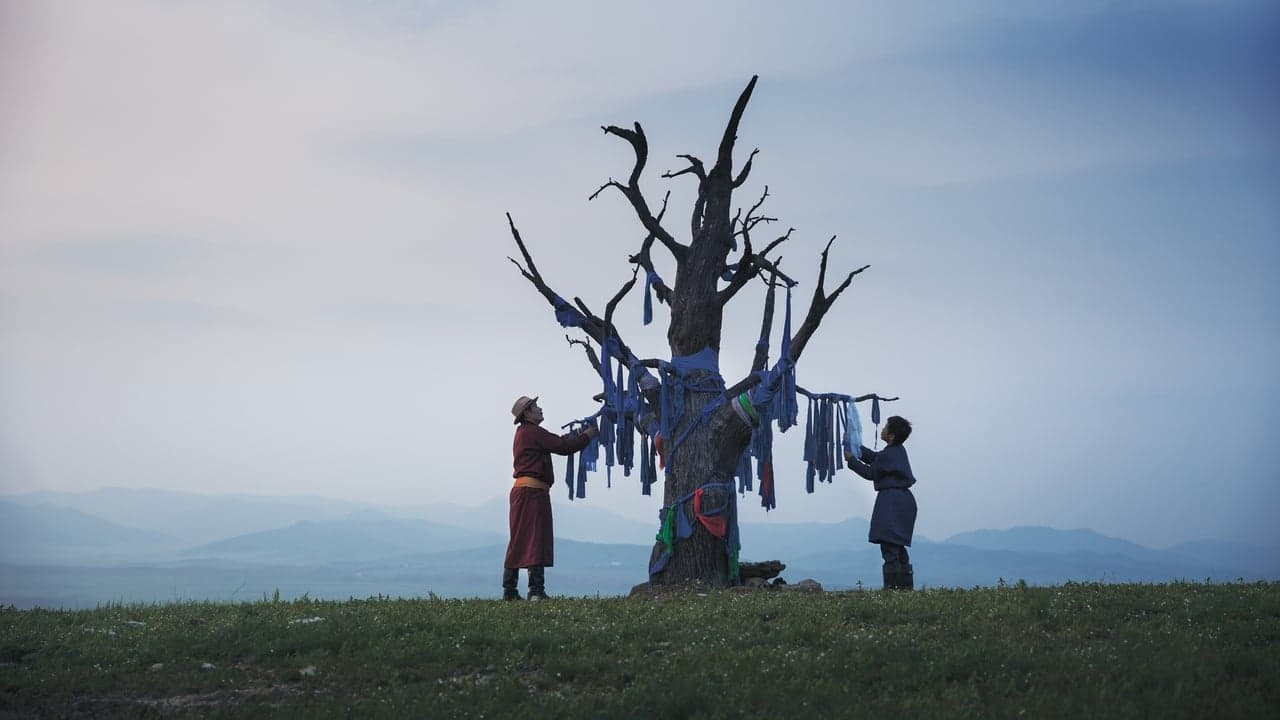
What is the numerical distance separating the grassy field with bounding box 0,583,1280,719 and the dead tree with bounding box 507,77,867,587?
3.66 meters

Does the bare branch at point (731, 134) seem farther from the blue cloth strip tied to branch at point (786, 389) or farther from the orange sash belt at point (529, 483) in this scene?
the orange sash belt at point (529, 483)

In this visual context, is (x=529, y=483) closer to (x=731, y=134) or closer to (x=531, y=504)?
Result: (x=531, y=504)

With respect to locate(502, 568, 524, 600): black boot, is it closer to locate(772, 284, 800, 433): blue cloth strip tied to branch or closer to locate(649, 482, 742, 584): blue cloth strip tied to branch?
locate(649, 482, 742, 584): blue cloth strip tied to branch

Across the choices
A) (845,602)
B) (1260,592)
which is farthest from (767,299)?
(1260,592)

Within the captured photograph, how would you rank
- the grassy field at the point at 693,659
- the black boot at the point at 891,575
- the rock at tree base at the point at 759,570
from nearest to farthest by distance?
1. the grassy field at the point at 693,659
2. the black boot at the point at 891,575
3. the rock at tree base at the point at 759,570

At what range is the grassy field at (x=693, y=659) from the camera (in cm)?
1273

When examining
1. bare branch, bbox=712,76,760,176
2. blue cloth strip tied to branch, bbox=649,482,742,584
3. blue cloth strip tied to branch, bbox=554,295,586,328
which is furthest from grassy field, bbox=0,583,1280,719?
bare branch, bbox=712,76,760,176

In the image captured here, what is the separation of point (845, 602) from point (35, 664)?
10.6 meters

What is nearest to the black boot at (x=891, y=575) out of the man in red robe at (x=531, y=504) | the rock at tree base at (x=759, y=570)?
the rock at tree base at (x=759, y=570)

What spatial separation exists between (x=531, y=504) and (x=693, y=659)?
7.35 m

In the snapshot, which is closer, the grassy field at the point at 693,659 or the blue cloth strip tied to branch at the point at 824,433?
the grassy field at the point at 693,659

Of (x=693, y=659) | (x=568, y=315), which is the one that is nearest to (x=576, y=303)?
(x=568, y=315)

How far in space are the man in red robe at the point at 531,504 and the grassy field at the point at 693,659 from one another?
2689mm

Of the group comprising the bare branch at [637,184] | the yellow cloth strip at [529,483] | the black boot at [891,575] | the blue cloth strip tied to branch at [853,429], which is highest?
the bare branch at [637,184]
